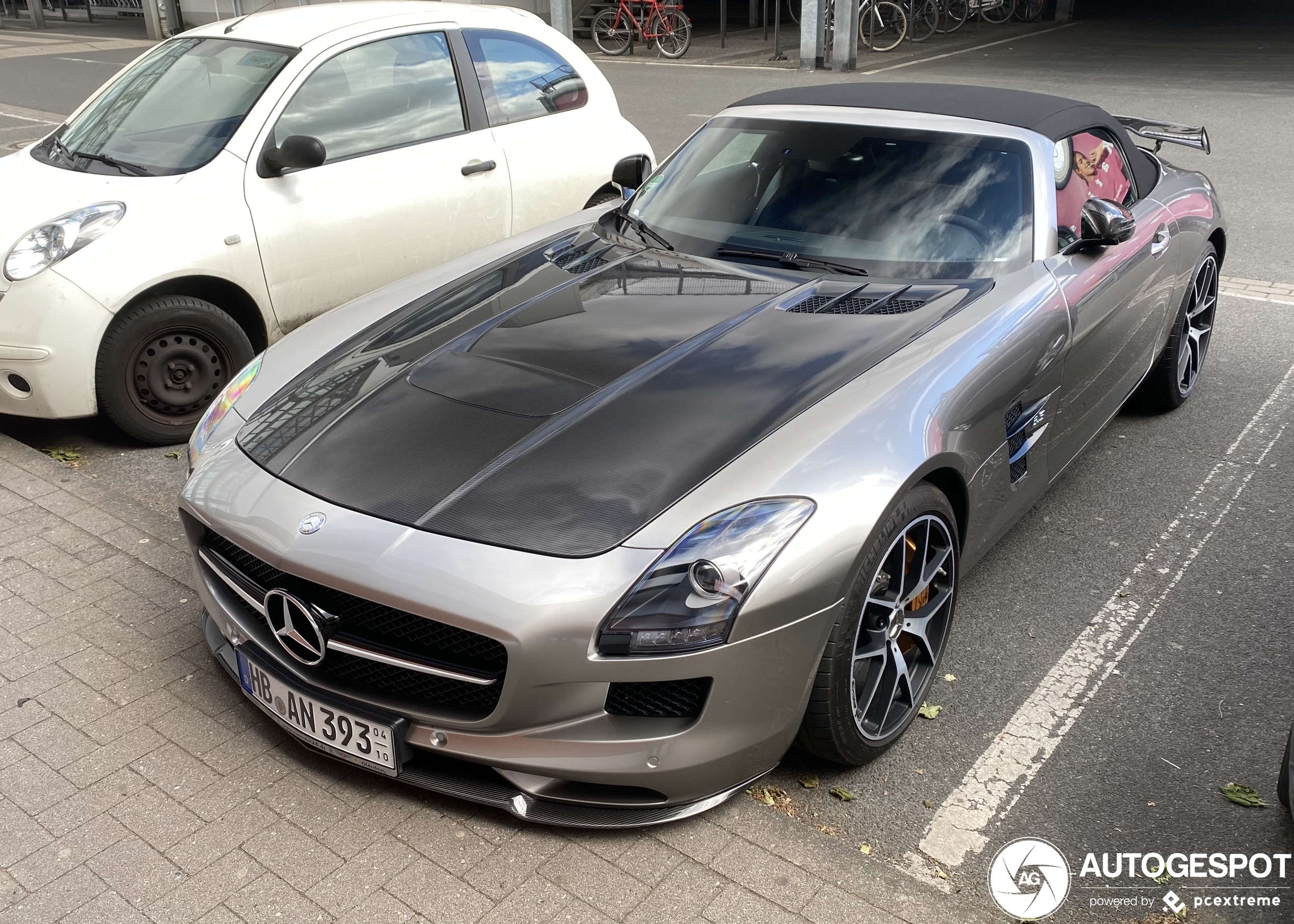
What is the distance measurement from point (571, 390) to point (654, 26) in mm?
18734

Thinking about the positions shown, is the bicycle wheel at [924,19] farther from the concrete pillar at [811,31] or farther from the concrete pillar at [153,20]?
the concrete pillar at [153,20]

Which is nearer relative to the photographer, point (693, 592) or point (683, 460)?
point (693, 592)

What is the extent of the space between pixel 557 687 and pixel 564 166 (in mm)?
4349

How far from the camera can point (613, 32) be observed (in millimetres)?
20766

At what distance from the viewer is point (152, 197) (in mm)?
5020

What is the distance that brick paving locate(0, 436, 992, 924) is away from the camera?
2.59 m

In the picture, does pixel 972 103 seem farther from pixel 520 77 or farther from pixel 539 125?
pixel 520 77

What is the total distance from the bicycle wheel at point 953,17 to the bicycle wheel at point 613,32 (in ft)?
20.7

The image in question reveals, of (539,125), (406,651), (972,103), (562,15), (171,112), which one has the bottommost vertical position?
(406,651)

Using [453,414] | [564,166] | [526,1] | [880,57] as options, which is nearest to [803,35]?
[880,57]

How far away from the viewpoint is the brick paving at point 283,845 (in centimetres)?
259

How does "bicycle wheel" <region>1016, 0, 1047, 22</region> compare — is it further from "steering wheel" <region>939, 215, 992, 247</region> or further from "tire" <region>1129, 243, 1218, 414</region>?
"steering wheel" <region>939, 215, 992, 247</region>

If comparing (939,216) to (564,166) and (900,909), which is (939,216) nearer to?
(900,909)

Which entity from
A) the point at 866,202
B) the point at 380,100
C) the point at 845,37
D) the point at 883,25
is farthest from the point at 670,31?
the point at 866,202
